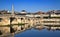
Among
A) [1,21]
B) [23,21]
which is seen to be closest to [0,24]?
[1,21]

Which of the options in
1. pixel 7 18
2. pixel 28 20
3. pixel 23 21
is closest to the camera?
pixel 7 18

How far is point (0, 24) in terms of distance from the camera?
1149 inches

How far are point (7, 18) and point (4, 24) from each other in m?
1.36

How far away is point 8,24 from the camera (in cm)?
2972

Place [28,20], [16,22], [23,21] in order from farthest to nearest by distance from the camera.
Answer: [28,20], [23,21], [16,22]

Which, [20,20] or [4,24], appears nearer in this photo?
[4,24]

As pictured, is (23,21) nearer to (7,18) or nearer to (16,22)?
(16,22)

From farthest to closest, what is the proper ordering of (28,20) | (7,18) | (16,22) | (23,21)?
(28,20) < (23,21) < (16,22) < (7,18)

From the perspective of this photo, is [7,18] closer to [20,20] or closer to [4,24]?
[4,24]

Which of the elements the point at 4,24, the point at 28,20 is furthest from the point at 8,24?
the point at 28,20

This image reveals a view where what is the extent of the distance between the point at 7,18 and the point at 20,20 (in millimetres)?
10141

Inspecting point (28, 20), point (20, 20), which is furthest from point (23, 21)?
point (28, 20)

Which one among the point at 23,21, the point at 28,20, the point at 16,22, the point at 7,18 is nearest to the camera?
the point at 7,18

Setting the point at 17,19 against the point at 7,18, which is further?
the point at 17,19
